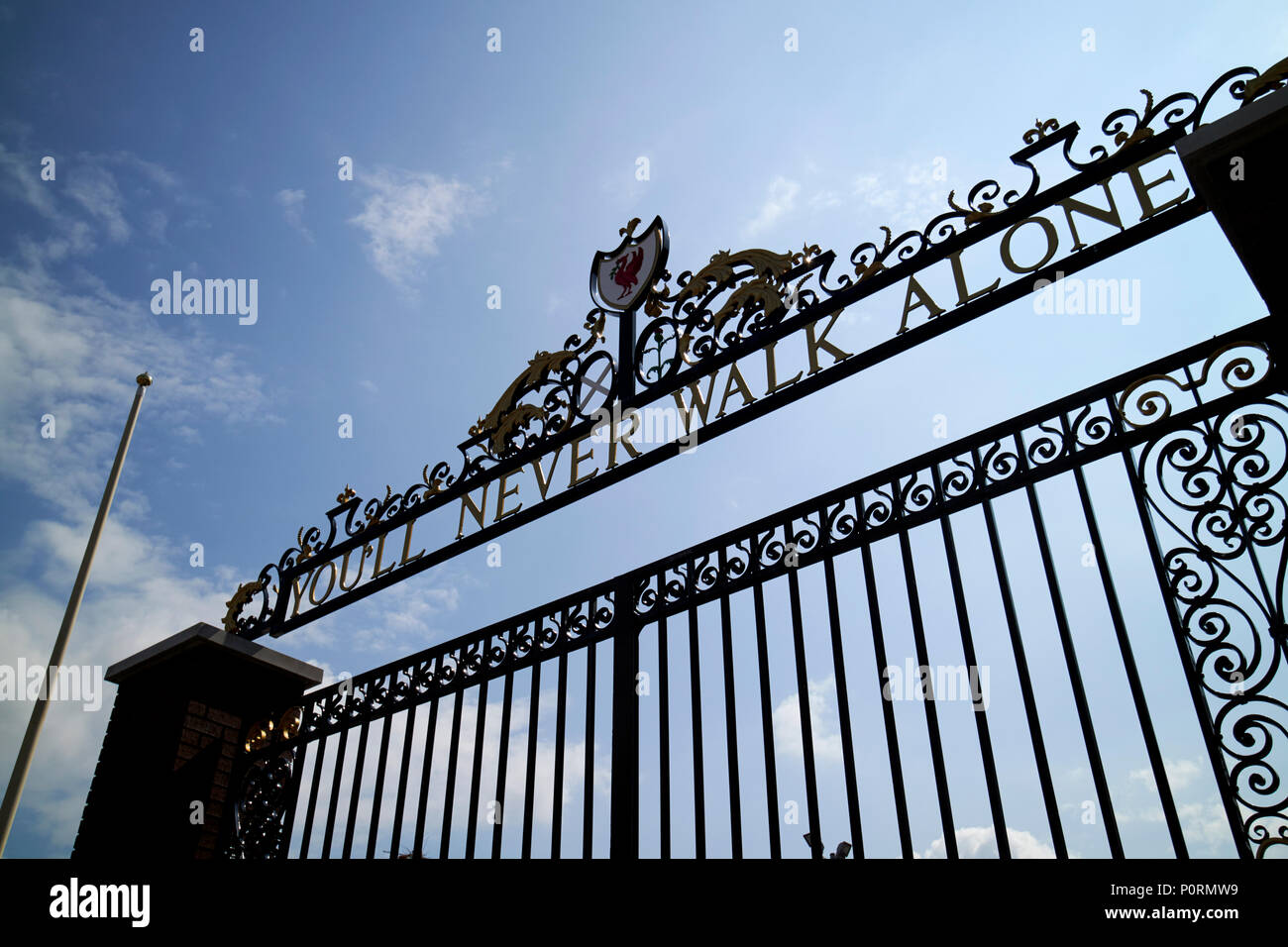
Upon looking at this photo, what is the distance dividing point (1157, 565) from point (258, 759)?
17.6ft

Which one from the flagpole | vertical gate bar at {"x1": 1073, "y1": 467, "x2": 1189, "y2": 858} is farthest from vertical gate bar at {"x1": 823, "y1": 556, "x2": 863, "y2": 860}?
the flagpole

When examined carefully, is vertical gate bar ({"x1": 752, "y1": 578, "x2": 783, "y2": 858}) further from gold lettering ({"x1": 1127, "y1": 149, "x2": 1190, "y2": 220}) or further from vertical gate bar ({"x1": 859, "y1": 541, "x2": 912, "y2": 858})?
gold lettering ({"x1": 1127, "y1": 149, "x2": 1190, "y2": 220})

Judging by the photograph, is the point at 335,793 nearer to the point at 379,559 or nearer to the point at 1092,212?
the point at 379,559

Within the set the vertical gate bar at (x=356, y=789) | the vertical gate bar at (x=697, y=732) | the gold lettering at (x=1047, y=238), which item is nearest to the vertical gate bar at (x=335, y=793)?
the vertical gate bar at (x=356, y=789)

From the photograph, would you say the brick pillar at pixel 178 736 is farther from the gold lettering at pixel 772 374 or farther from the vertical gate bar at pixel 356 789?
the gold lettering at pixel 772 374

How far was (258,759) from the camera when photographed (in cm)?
589

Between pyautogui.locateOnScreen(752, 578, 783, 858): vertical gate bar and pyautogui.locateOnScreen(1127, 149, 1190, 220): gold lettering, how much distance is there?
2436 millimetres

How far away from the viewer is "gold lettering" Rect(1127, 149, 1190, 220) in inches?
156

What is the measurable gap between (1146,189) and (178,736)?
614 centimetres

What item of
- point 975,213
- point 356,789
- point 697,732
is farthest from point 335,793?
point 975,213

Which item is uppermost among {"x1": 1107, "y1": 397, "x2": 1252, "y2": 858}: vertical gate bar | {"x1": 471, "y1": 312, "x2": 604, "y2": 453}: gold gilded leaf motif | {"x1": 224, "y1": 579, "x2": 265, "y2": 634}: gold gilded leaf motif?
{"x1": 471, "y1": 312, "x2": 604, "y2": 453}: gold gilded leaf motif

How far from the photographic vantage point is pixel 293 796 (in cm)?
A: 573

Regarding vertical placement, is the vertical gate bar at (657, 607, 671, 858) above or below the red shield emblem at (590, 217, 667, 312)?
below
